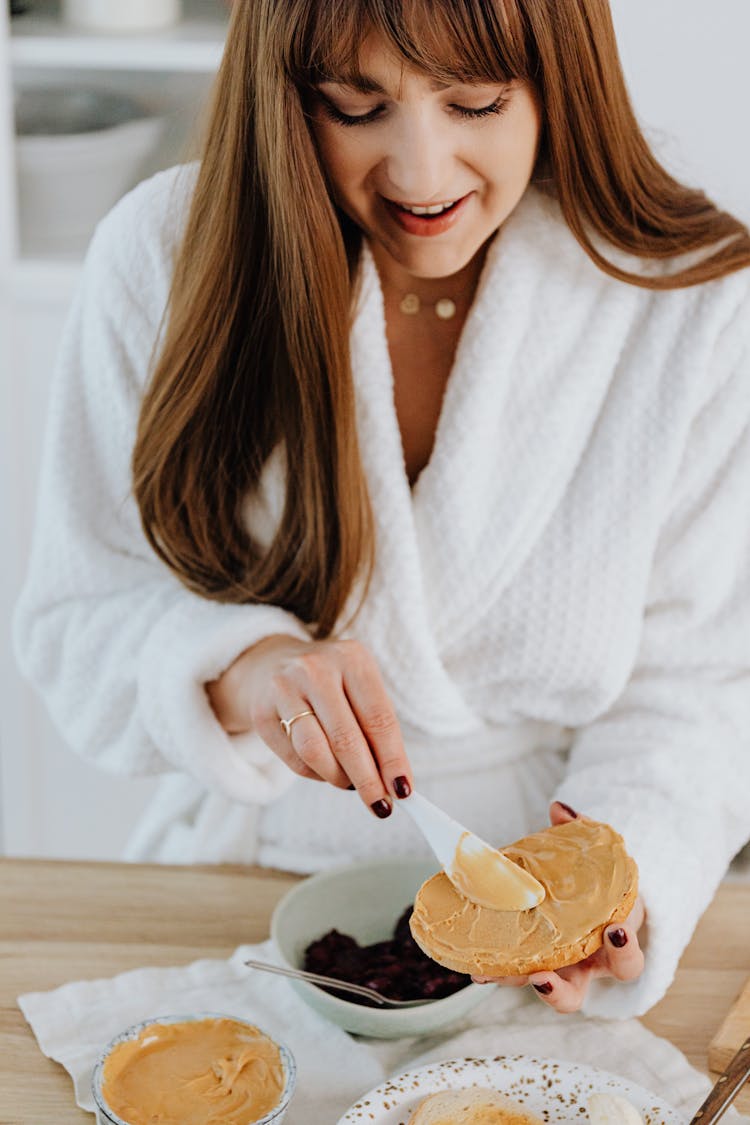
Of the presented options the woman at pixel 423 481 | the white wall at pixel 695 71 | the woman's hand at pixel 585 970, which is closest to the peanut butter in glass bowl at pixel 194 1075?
the woman's hand at pixel 585 970

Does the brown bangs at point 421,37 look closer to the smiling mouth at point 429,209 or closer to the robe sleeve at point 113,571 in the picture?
the smiling mouth at point 429,209

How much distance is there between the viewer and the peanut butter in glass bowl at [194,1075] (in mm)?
970

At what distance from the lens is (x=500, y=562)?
55.5 inches

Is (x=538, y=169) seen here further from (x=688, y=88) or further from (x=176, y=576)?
(x=688, y=88)

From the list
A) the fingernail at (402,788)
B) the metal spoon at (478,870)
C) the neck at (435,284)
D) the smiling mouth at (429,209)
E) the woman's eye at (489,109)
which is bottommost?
the metal spoon at (478,870)

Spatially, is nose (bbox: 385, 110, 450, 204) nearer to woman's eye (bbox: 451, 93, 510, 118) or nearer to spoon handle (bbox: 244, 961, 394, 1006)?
woman's eye (bbox: 451, 93, 510, 118)

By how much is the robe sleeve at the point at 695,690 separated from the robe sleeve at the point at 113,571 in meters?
0.34

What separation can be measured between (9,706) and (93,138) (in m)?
0.99

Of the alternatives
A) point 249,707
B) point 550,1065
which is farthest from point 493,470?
point 550,1065

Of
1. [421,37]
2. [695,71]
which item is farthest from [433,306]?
[695,71]

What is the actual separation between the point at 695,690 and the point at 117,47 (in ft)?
4.71

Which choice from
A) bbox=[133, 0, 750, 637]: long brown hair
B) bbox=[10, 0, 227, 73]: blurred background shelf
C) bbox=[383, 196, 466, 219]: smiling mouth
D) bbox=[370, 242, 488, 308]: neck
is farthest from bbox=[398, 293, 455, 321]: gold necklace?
bbox=[10, 0, 227, 73]: blurred background shelf

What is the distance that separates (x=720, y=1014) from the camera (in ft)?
3.84

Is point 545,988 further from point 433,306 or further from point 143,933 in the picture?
point 433,306
